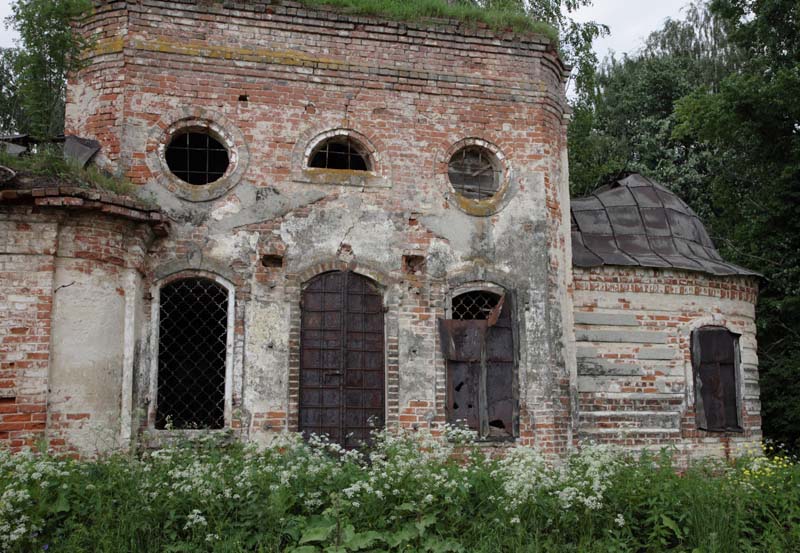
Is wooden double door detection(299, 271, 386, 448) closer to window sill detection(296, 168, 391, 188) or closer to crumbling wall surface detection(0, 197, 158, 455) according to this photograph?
window sill detection(296, 168, 391, 188)

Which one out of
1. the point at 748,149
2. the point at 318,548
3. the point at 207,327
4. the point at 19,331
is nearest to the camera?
the point at 318,548

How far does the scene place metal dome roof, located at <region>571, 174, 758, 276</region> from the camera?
44.3 ft

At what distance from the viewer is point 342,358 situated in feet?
35.9

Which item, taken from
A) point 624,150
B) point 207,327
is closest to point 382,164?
point 207,327

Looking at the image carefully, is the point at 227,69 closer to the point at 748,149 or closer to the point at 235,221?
the point at 235,221

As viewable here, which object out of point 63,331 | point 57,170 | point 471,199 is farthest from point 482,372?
point 57,170

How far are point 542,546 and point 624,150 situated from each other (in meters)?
20.9

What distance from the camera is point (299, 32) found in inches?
454

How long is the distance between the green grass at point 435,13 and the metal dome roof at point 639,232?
3.15 m

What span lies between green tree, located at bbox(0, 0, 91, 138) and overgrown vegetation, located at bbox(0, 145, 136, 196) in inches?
30.0

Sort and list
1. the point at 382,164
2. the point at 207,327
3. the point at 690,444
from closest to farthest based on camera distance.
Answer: the point at 207,327 → the point at 382,164 → the point at 690,444

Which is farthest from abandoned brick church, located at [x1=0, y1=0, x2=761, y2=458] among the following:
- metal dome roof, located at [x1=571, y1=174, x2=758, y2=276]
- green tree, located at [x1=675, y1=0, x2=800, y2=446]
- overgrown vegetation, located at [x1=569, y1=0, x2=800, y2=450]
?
green tree, located at [x1=675, y1=0, x2=800, y2=446]

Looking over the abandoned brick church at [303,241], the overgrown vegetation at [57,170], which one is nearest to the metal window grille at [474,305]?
the abandoned brick church at [303,241]

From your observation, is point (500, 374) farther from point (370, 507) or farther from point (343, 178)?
point (370, 507)
